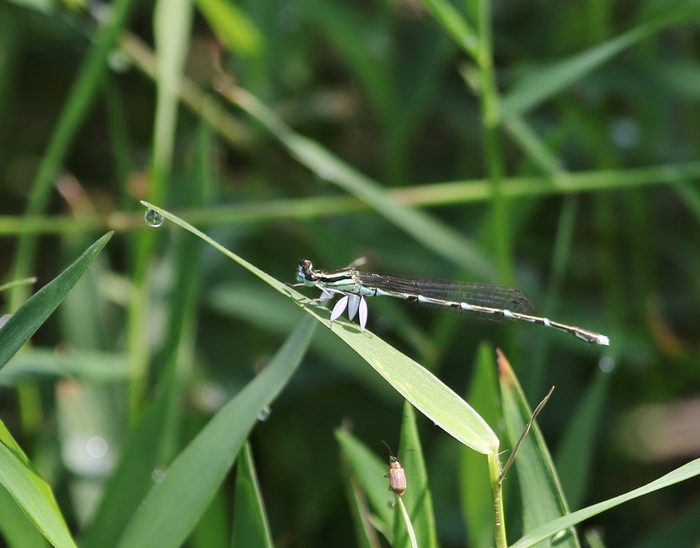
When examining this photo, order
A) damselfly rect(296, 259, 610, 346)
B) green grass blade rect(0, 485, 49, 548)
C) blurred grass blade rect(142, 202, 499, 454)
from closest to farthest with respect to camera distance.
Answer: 1. blurred grass blade rect(142, 202, 499, 454)
2. green grass blade rect(0, 485, 49, 548)
3. damselfly rect(296, 259, 610, 346)

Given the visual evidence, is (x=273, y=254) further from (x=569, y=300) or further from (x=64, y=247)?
(x=569, y=300)

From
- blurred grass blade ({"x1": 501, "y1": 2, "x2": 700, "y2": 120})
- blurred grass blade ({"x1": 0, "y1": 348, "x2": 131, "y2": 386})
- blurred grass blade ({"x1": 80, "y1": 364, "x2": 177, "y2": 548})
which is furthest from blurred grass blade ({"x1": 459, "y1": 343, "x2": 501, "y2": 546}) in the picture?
blurred grass blade ({"x1": 0, "y1": 348, "x2": 131, "y2": 386})

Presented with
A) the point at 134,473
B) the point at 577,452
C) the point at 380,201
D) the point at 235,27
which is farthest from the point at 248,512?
the point at 235,27

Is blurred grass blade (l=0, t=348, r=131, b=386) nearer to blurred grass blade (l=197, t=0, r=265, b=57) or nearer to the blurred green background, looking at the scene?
the blurred green background

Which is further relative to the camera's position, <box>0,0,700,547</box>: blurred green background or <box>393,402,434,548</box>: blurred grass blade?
<box>0,0,700,547</box>: blurred green background

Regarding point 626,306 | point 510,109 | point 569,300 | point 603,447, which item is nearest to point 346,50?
point 510,109
